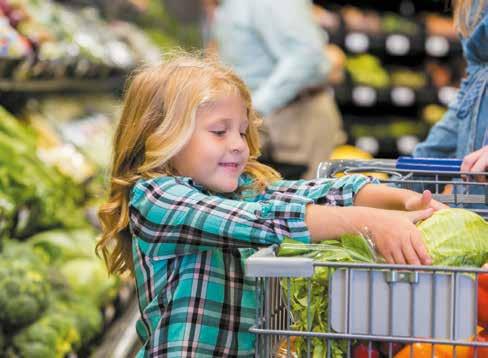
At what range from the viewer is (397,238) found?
171 cm

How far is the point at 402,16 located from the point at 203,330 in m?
7.28

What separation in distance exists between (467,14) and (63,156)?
7.53ft

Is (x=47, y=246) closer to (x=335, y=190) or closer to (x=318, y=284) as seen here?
(x=335, y=190)

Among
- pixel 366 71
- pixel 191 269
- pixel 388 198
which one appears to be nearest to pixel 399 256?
pixel 388 198

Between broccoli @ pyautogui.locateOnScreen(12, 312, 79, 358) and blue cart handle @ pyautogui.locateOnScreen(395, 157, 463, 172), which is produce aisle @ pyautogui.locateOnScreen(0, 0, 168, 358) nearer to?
broccoli @ pyautogui.locateOnScreen(12, 312, 79, 358)

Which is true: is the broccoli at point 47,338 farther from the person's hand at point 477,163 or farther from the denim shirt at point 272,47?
the denim shirt at point 272,47

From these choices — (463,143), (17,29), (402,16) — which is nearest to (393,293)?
(463,143)

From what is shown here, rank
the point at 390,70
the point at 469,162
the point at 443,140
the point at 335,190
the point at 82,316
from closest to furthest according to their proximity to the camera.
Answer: the point at 335,190 → the point at 469,162 → the point at 443,140 → the point at 82,316 → the point at 390,70

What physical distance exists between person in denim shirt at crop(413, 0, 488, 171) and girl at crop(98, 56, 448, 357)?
66cm

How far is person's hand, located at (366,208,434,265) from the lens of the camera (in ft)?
5.56

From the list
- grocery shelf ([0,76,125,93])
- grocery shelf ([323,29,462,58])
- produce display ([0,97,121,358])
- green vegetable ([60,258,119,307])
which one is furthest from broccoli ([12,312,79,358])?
grocery shelf ([323,29,462,58])

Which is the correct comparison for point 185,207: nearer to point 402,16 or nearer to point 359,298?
point 359,298

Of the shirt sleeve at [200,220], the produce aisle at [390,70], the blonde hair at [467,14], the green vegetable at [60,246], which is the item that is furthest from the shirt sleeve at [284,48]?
the shirt sleeve at [200,220]

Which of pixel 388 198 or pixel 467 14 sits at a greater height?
pixel 467 14
